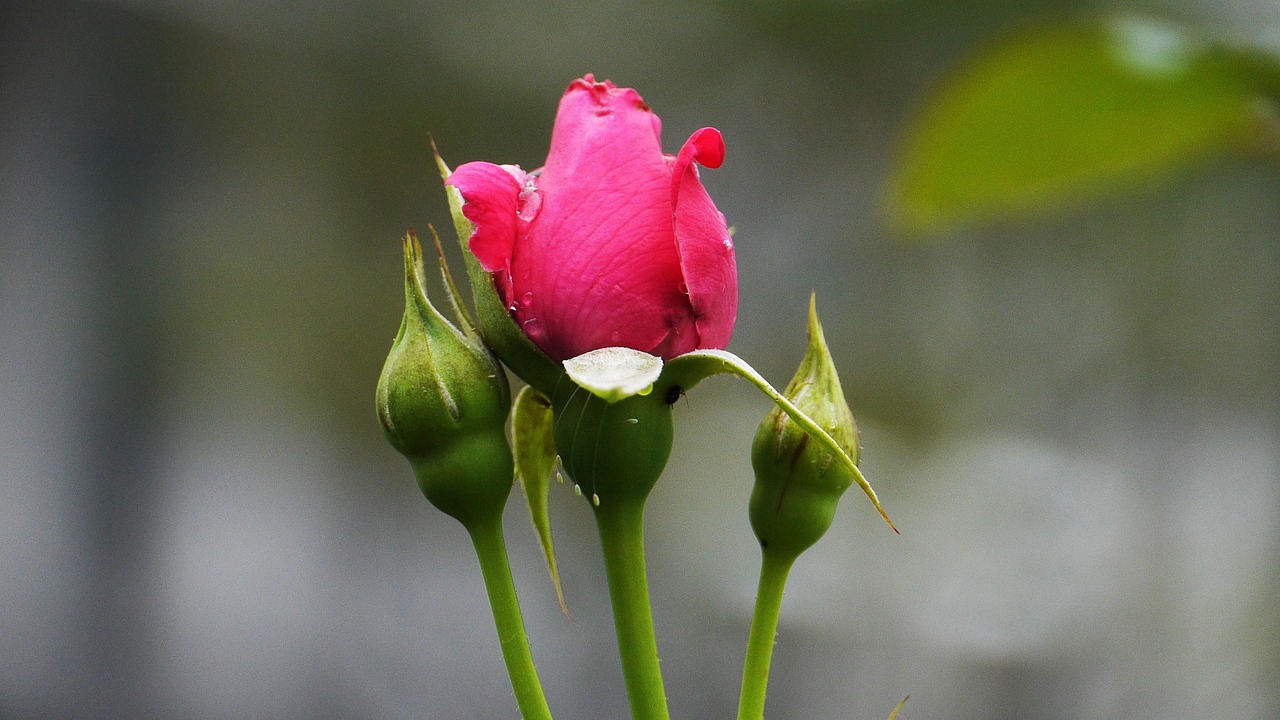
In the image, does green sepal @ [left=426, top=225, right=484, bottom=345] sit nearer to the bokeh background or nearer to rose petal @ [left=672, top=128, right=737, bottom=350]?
rose petal @ [left=672, top=128, right=737, bottom=350]

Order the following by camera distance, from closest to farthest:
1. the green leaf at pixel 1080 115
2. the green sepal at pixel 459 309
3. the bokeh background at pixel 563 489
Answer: the green leaf at pixel 1080 115, the green sepal at pixel 459 309, the bokeh background at pixel 563 489

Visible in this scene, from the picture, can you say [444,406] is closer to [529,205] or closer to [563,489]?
[529,205]

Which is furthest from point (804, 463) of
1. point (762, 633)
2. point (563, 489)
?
point (563, 489)

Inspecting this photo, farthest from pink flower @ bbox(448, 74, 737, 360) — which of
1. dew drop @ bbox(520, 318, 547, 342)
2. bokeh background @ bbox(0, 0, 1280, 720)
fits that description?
bokeh background @ bbox(0, 0, 1280, 720)

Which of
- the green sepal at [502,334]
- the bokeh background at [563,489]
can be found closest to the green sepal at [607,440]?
the green sepal at [502,334]

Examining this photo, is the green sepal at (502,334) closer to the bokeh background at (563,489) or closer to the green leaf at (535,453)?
the green leaf at (535,453)

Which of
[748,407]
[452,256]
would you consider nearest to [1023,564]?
[748,407]
